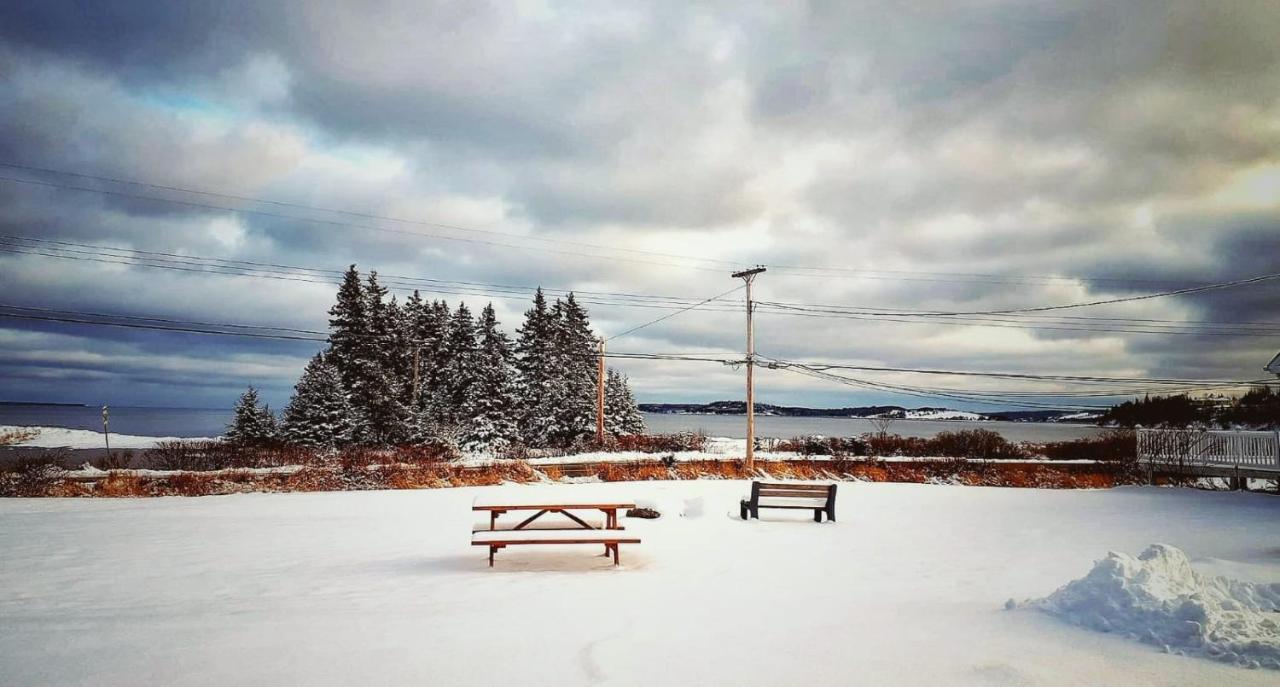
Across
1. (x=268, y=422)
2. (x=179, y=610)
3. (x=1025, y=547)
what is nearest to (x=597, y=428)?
(x=268, y=422)

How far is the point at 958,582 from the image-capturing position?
8.15 meters

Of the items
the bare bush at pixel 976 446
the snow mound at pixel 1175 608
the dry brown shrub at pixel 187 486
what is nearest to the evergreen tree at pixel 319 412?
the dry brown shrub at pixel 187 486

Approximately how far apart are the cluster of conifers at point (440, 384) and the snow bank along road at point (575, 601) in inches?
968

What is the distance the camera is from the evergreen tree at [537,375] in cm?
4450

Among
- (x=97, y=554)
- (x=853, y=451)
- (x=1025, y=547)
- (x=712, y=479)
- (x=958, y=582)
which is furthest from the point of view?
(x=853, y=451)

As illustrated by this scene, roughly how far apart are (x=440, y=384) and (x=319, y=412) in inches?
544

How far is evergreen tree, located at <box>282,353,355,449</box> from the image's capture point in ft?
119

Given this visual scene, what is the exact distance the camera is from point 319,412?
120 feet

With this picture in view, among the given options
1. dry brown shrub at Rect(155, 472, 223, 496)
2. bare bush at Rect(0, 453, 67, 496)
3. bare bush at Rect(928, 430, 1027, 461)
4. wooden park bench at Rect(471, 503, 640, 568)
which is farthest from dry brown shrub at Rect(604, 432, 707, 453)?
wooden park bench at Rect(471, 503, 640, 568)

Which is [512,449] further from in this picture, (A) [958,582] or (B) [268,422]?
(A) [958,582]

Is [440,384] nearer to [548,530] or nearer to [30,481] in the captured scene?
[30,481]

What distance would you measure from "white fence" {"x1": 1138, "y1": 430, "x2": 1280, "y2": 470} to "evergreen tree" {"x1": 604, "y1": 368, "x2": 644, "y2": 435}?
102 ft

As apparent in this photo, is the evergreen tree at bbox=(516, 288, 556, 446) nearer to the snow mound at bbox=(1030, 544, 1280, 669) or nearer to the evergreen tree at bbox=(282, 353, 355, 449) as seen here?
the evergreen tree at bbox=(282, 353, 355, 449)

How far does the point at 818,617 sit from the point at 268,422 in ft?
135
